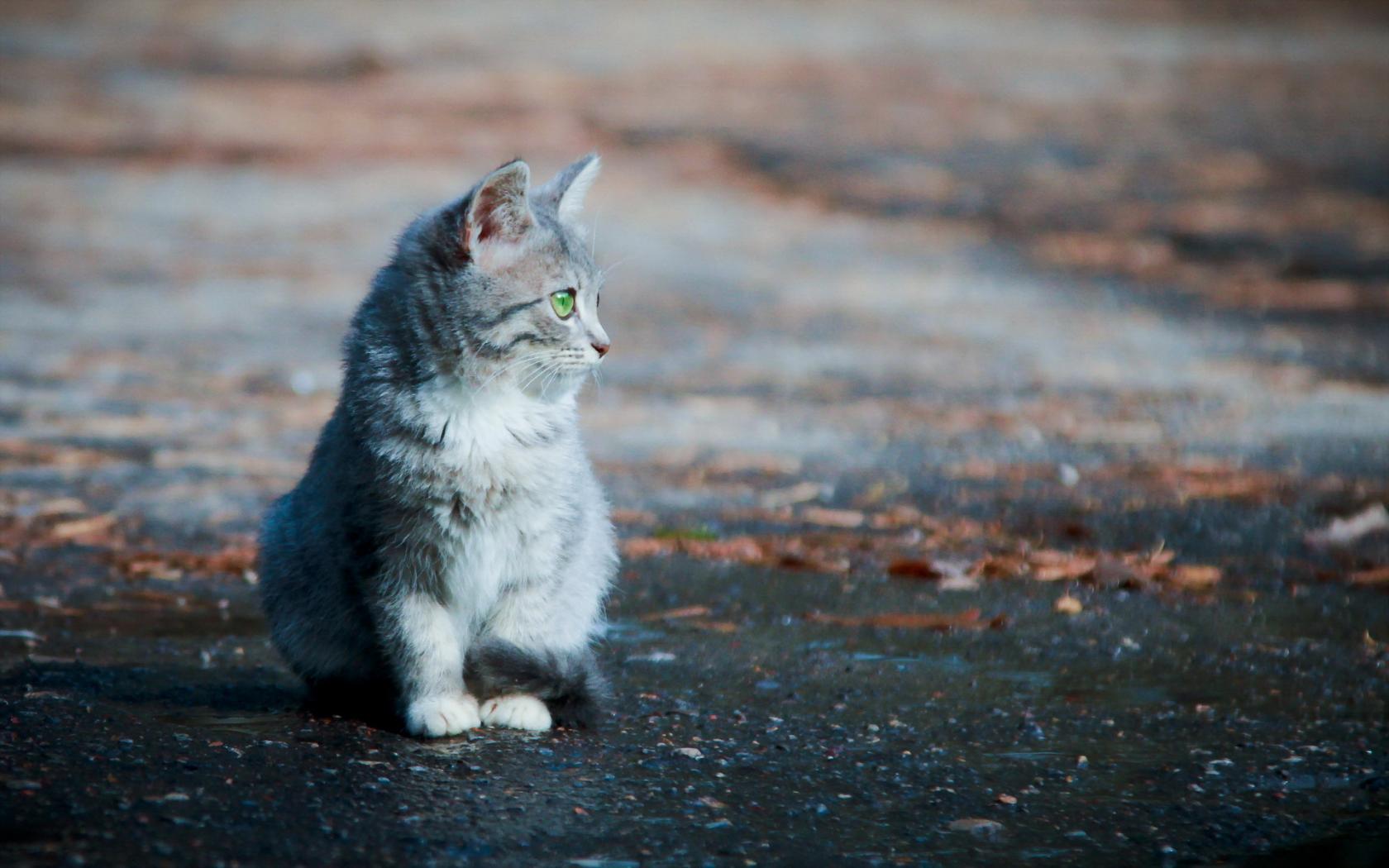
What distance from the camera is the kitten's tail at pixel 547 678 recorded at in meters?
4.23

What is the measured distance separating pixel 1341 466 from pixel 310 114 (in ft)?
47.4

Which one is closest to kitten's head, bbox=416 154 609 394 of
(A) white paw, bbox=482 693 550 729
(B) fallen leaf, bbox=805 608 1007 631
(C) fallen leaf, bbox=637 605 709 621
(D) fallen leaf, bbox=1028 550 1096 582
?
(A) white paw, bbox=482 693 550 729

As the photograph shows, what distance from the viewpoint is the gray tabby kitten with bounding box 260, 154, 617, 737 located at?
412 centimetres

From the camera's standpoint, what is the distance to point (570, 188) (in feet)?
15.9

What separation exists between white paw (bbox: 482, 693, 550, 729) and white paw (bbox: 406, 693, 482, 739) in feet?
0.38

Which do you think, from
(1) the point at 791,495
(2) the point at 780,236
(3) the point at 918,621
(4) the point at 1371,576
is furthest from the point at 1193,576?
(2) the point at 780,236

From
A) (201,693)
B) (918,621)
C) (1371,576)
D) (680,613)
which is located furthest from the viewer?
(1371,576)

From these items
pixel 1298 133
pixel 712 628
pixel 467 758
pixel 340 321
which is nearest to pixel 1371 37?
pixel 1298 133

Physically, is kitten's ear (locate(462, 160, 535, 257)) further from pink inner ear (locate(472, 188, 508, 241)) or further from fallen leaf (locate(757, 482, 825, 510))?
fallen leaf (locate(757, 482, 825, 510))

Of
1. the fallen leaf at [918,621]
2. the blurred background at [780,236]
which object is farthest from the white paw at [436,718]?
the fallen leaf at [918,621]

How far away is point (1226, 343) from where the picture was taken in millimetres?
11094

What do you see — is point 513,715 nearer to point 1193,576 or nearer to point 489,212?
point 489,212

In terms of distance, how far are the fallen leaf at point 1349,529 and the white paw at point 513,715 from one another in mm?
3782

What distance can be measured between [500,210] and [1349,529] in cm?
419
